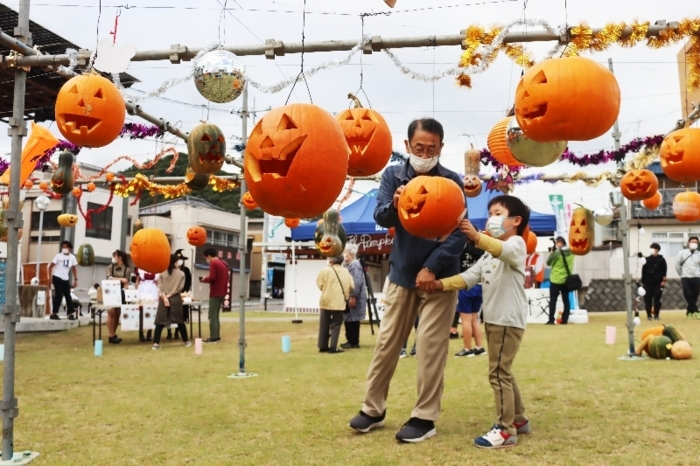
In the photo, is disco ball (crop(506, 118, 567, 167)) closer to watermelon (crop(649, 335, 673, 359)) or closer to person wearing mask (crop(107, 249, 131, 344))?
watermelon (crop(649, 335, 673, 359))

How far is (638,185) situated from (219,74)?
6007 millimetres

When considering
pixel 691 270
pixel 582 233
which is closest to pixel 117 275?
pixel 582 233

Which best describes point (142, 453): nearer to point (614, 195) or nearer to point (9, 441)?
point (9, 441)

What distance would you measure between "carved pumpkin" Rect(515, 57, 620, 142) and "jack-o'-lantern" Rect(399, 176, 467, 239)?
0.61 metres

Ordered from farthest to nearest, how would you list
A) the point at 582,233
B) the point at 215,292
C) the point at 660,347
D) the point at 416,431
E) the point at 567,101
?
the point at 215,292 < the point at 582,233 < the point at 660,347 < the point at 416,431 < the point at 567,101

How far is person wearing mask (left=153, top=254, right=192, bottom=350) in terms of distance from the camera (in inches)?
440

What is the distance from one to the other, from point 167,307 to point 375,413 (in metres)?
7.75

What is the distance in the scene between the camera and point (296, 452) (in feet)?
12.6

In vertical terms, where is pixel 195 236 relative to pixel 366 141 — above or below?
below

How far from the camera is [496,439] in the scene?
390 cm

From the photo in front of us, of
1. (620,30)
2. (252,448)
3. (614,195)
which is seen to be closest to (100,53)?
(252,448)

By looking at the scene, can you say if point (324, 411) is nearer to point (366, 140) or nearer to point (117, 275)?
point (366, 140)

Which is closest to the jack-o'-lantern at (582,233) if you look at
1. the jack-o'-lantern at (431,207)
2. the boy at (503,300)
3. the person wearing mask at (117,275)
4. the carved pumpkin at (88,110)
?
the boy at (503,300)

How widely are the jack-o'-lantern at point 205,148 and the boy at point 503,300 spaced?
2.91 meters
